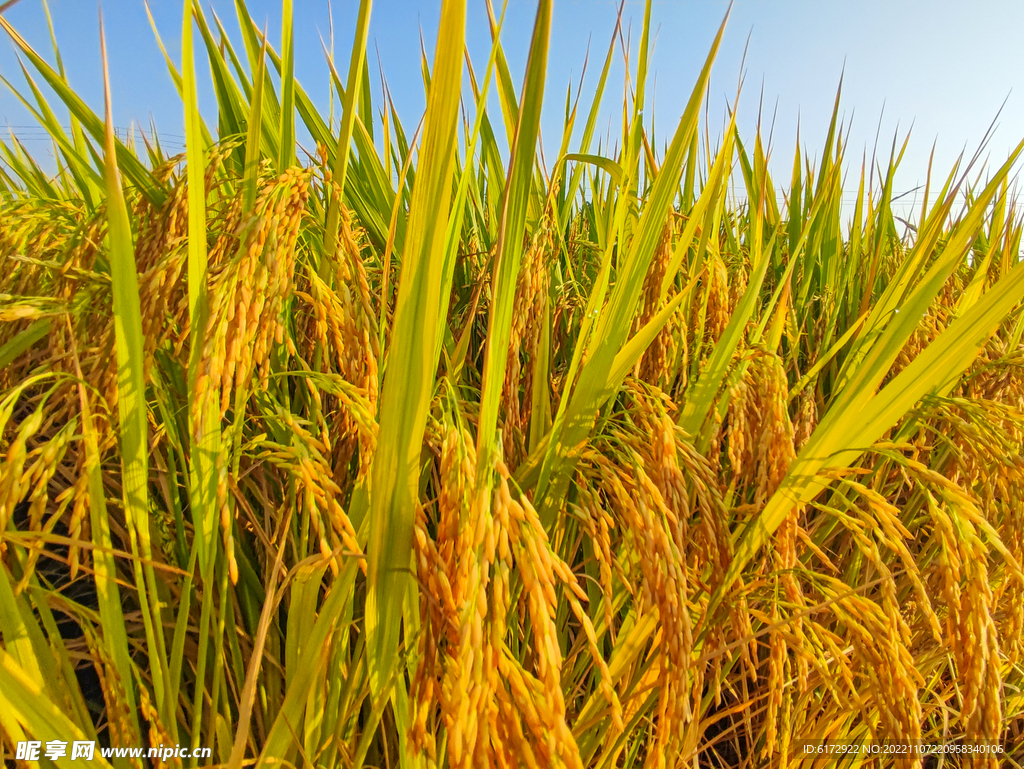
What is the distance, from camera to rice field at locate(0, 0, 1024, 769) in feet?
2.10

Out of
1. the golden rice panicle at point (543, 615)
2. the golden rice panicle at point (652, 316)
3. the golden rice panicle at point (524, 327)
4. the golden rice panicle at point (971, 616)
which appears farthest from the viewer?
the golden rice panicle at point (652, 316)

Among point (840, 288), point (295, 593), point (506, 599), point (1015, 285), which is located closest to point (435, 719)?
point (295, 593)

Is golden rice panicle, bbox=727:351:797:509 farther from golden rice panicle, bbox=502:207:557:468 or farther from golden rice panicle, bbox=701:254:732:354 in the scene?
golden rice panicle, bbox=502:207:557:468

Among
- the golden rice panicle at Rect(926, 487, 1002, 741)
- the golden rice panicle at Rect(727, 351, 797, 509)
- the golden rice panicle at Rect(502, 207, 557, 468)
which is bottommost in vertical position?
the golden rice panicle at Rect(926, 487, 1002, 741)

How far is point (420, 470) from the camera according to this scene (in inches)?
32.0

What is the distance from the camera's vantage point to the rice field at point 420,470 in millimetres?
642

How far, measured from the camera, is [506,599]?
61 cm

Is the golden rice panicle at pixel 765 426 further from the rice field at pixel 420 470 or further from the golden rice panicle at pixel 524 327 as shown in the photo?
the golden rice panicle at pixel 524 327

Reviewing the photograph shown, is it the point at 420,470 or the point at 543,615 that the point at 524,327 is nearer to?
the point at 420,470

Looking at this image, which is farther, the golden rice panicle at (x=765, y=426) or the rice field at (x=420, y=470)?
the golden rice panicle at (x=765, y=426)

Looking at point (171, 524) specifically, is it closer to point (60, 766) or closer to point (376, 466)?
point (60, 766)

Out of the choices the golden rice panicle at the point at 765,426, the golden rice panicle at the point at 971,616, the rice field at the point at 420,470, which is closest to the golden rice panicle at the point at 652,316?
the rice field at the point at 420,470

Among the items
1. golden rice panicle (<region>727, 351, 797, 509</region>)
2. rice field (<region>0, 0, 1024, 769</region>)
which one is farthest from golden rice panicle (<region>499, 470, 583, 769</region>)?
golden rice panicle (<region>727, 351, 797, 509</region>)

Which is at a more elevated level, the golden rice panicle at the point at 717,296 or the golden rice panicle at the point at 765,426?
the golden rice panicle at the point at 717,296
